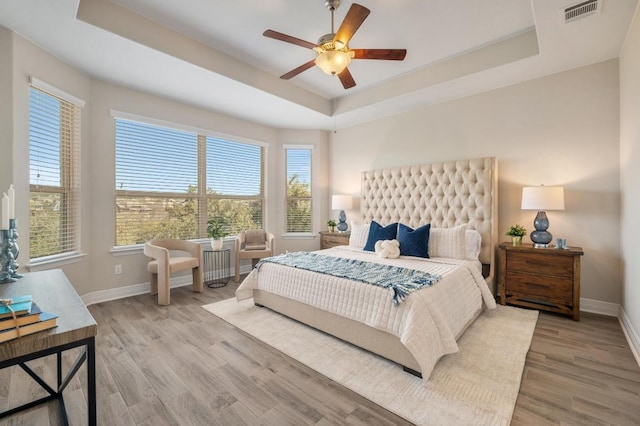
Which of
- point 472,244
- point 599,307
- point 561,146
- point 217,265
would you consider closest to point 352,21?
point 472,244

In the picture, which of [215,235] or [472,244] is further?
[215,235]

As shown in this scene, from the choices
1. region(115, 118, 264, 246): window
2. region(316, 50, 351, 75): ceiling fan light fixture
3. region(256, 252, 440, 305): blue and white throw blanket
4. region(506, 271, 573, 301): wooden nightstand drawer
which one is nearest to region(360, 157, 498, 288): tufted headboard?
region(506, 271, 573, 301): wooden nightstand drawer

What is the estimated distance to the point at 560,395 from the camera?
1.91 metres

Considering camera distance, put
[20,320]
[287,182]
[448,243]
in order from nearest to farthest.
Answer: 1. [20,320]
2. [448,243]
3. [287,182]

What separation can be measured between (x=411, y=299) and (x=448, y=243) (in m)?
1.75

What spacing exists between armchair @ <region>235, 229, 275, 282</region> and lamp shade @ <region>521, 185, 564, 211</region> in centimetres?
365

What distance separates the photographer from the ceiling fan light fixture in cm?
248

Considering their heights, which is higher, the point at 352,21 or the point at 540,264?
the point at 352,21

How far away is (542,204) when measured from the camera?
3248 millimetres

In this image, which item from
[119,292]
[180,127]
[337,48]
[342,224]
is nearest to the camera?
[337,48]

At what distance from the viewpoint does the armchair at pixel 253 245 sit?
15.7ft

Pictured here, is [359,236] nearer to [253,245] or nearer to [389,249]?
[389,249]

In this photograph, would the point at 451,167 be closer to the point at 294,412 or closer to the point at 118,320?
the point at 294,412

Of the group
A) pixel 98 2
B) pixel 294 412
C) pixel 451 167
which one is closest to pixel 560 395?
pixel 294 412
